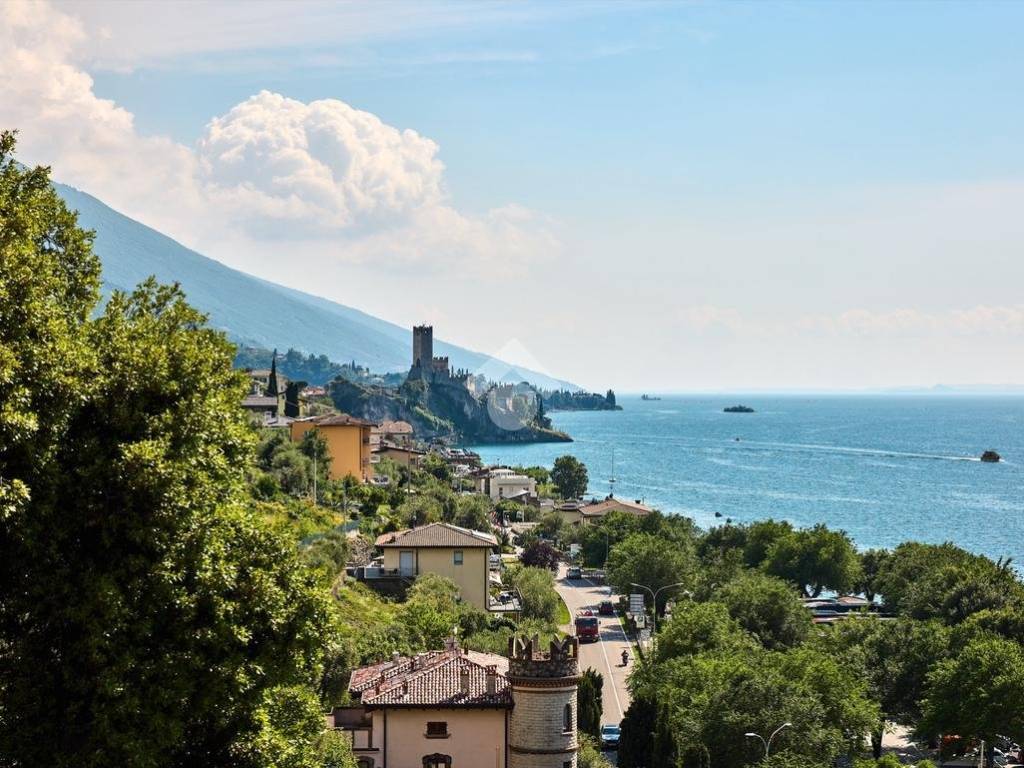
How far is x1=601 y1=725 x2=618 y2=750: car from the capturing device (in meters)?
39.8

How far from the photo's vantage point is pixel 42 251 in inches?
785

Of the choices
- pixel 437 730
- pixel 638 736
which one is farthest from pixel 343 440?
pixel 437 730

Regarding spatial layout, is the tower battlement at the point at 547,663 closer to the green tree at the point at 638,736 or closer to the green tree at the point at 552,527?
the green tree at the point at 638,736

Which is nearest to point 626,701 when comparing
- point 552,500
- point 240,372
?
point 240,372

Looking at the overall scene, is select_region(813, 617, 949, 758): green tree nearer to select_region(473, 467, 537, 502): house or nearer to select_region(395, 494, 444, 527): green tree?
select_region(395, 494, 444, 527): green tree

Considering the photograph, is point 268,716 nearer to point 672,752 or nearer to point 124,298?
point 124,298

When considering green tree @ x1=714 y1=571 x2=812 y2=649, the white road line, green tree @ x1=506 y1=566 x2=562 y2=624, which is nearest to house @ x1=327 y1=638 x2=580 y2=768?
the white road line

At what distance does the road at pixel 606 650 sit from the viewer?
46719 millimetres

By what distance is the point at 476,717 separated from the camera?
30516mm

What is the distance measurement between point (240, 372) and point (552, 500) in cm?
11212

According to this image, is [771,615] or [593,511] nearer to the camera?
[771,615]

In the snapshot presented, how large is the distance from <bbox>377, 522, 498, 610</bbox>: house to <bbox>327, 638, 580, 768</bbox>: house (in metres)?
24.6

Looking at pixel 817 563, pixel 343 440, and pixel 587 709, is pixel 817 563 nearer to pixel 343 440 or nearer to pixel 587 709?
pixel 343 440

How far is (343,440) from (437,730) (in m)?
67.7
